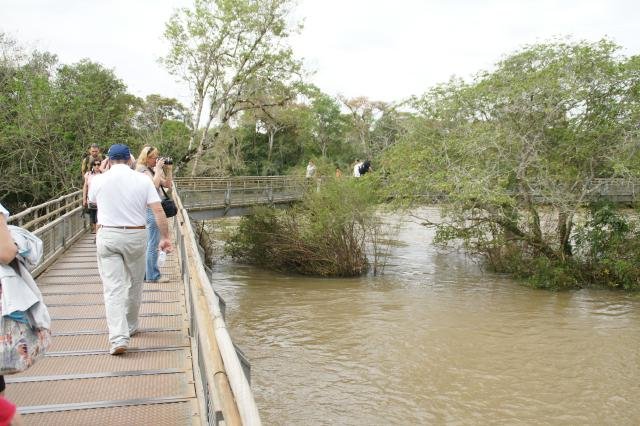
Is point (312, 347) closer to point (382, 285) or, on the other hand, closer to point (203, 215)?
point (382, 285)

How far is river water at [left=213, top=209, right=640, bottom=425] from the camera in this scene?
32.2 feet

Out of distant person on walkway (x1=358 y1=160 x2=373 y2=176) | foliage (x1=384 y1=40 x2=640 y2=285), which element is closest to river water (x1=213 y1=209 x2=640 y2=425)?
foliage (x1=384 y1=40 x2=640 y2=285)

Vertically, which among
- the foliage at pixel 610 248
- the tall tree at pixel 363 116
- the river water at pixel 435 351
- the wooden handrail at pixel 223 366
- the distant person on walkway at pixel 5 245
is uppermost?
the tall tree at pixel 363 116

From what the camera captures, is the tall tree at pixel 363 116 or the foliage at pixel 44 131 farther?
the tall tree at pixel 363 116

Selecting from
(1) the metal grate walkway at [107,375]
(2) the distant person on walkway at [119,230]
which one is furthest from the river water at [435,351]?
(2) the distant person on walkway at [119,230]

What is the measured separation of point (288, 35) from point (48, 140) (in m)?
12.4

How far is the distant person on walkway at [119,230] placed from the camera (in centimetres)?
500

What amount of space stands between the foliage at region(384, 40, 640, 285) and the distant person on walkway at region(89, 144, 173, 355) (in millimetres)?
13938

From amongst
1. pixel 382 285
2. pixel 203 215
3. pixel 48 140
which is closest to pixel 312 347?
pixel 382 285

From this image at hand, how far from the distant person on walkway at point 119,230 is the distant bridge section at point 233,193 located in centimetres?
1537

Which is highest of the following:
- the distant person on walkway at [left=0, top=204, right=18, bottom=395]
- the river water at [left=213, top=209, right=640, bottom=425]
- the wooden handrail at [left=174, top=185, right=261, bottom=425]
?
the distant person on walkway at [left=0, top=204, right=18, bottom=395]

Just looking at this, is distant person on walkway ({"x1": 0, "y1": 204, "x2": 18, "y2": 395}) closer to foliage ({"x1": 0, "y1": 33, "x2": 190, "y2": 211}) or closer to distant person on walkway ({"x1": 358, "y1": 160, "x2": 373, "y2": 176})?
distant person on walkway ({"x1": 358, "y1": 160, "x2": 373, "y2": 176})

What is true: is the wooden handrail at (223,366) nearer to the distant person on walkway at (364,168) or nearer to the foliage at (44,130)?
the distant person on walkway at (364,168)

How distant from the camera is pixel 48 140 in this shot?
80.3 feet
